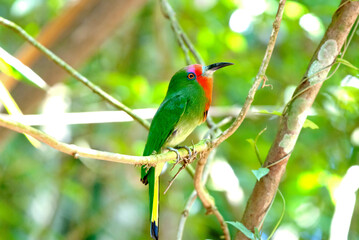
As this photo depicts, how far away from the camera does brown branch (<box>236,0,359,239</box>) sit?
5.48 ft

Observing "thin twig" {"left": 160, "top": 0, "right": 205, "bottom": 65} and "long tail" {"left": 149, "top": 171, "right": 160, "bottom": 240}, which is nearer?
"long tail" {"left": 149, "top": 171, "right": 160, "bottom": 240}

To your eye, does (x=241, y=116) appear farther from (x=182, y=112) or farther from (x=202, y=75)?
(x=202, y=75)

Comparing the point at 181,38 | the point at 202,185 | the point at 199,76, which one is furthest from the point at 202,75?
the point at 202,185

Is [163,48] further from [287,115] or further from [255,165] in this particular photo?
[287,115]

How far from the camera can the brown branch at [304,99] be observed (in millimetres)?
1669

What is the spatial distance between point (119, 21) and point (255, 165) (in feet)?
5.00

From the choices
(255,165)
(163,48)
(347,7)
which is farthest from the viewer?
(163,48)

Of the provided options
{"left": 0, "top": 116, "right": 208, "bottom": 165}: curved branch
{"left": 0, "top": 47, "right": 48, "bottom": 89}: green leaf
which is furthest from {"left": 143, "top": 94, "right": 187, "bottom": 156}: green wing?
{"left": 0, "top": 47, "right": 48, "bottom": 89}: green leaf

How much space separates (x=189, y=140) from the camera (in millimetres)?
3842

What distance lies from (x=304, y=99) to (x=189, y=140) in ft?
7.23

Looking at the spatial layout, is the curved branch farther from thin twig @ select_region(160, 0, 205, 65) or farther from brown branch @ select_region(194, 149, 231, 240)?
thin twig @ select_region(160, 0, 205, 65)

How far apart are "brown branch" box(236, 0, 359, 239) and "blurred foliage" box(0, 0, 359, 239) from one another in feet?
2.70

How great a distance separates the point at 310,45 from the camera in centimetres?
419

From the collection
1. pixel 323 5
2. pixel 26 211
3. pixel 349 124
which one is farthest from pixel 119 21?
pixel 26 211
